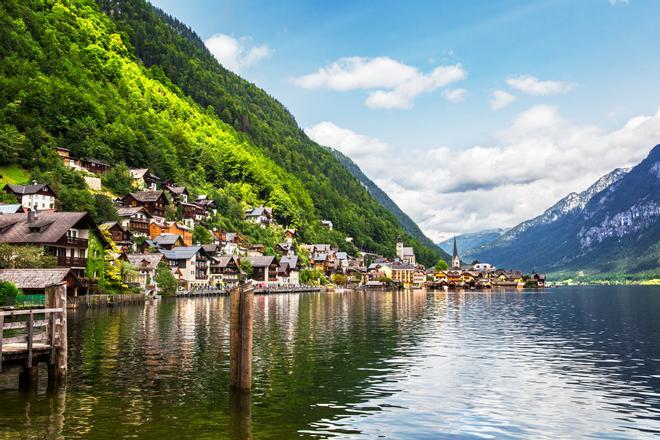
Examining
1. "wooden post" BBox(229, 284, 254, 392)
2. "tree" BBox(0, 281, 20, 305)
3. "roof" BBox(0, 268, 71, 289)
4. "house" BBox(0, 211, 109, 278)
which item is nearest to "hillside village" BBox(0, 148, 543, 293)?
"house" BBox(0, 211, 109, 278)

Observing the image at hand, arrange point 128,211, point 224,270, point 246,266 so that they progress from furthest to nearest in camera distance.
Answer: point 246,266
point 224,270
point 128,211

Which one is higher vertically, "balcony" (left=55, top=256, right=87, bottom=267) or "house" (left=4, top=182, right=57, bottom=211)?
"house" (left=4, top=182, right=57, bottom=211)

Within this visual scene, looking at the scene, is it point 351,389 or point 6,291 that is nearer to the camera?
point 351,389

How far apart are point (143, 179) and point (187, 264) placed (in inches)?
1989

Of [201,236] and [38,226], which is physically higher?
[201,236]

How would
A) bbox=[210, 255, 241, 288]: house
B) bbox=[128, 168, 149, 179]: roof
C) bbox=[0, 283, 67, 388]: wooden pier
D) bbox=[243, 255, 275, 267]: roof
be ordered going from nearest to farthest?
bbox=[0, 283, 67, 388]: wooden pier, bbox=[210, 255, 241, 288]: house, bbox=[243, 255, 275, 267]: roof, bbox=[128, 168, 149, 179]: roof

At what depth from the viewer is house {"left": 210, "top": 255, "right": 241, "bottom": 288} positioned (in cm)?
15162

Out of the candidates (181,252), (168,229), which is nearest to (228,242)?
(168,229)

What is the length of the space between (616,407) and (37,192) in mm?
117629

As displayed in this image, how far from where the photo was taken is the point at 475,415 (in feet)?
76.4

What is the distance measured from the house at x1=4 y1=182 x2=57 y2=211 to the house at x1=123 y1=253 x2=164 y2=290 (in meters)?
21.4

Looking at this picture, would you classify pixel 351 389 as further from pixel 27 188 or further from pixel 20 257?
pixel 27 188

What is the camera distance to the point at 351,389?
27.6 meters

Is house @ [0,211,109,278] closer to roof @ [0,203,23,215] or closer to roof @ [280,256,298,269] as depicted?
roof @ [0,203,23,215]
